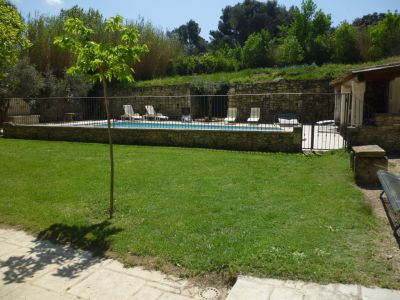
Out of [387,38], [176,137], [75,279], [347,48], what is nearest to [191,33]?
[347,48]

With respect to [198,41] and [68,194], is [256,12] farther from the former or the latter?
[68,194]

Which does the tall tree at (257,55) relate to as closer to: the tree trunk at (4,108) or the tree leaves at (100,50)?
the tree trunk at (4,108)

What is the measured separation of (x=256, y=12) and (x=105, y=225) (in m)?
57.5

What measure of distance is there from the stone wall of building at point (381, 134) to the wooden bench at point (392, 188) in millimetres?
4957

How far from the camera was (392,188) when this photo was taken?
14.9ft

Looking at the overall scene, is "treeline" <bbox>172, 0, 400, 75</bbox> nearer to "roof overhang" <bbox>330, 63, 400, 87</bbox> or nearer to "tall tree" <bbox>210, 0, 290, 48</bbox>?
"tall tree" <bbox>210, 0, 290, 48</bbox>

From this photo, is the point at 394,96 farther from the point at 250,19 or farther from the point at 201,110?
the point at 250,19

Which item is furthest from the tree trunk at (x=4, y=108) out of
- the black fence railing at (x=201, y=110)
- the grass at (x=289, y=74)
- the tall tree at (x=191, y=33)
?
the tall tree at (x=191, y=33)

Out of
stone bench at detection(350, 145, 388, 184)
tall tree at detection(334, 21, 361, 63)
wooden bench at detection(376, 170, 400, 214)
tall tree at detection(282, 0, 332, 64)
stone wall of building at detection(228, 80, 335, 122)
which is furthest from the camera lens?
tall tree at detection(282, 0, 332, 64)

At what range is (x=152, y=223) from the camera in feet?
15.9

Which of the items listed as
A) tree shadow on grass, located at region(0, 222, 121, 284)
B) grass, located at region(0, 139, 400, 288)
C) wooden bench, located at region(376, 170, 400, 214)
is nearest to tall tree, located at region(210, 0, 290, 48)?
grass, located at region(0, 139, 400, 288)

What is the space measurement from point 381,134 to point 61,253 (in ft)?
29.5

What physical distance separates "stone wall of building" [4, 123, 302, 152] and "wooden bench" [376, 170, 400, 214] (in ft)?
16.9

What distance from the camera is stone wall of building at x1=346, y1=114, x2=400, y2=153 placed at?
9.69m
